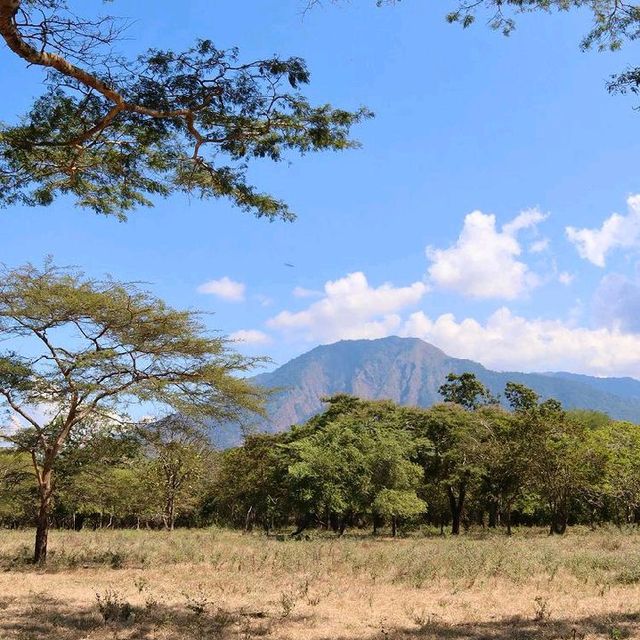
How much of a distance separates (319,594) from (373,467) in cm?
1679

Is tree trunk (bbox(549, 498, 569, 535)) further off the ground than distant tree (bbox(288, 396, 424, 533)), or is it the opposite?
distant tree (bbox(288, 396, 424, 533))

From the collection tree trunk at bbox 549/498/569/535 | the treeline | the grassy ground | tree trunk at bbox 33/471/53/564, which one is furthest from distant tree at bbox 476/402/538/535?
tree trunk at bbox 33/471/53/564

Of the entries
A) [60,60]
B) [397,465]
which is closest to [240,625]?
[60,60]

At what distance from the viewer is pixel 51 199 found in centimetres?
830

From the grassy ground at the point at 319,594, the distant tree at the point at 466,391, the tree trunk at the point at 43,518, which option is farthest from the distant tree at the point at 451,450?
the distant tree at the point at 466,391

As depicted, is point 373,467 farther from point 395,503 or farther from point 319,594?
point 319,594

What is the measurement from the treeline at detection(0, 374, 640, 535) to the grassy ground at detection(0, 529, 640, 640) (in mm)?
2882

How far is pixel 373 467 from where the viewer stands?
27.0 m

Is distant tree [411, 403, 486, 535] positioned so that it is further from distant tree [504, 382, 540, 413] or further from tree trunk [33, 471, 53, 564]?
distant tree [504, 382, 540, 413]

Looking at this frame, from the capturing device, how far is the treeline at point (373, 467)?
649 inches

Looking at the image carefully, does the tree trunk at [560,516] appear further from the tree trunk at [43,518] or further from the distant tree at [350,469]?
the tree trunk at [43,518]

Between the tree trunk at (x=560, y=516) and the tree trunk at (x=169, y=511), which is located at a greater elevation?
the tree trunk at (x=560, y=516)

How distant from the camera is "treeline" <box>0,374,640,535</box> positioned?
16484 millimetres

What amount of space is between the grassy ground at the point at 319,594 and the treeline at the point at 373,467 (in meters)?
2.88
